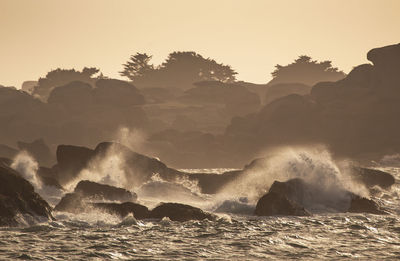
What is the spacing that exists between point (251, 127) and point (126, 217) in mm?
50943

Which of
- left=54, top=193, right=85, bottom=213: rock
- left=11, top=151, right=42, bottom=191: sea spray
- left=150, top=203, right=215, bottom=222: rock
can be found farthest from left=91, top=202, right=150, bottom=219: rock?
left=11, top=151, right=42, bottom=191: sea spray

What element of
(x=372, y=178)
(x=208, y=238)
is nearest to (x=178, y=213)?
(x=208, y=238)

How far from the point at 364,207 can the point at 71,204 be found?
40.3ft

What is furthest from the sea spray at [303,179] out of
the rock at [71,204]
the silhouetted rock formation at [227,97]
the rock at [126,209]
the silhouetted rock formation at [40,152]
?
the silhouetted rock formation at [227,97]

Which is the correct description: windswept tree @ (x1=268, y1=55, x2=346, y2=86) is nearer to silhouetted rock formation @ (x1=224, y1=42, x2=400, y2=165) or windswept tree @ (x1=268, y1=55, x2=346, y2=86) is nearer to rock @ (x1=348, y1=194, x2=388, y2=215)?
silhouetted rock formation @ (x1=224, y1=42, x2=400, y2=165)

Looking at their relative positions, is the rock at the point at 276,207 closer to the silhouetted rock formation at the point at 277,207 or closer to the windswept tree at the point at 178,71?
the silhouetted rock formation at the point at 277,207

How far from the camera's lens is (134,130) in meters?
80.6

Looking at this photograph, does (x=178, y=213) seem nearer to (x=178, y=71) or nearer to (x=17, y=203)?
(x=17, y=203)

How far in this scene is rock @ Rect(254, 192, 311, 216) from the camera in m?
25.3

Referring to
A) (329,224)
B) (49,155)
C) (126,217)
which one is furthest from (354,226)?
(49,155)

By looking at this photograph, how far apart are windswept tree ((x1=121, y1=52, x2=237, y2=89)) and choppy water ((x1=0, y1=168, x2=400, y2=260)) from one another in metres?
119

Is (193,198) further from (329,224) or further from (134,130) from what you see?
(134,130)

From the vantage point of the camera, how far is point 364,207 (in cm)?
2781

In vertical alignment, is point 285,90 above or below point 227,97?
above
